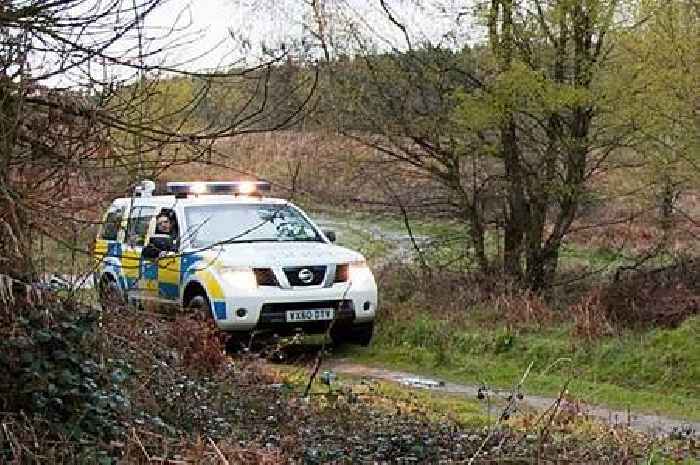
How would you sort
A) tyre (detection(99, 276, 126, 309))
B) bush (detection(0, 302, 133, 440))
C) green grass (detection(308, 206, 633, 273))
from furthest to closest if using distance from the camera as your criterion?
green grass (detection(308, 206, 633, 273))
tyre (detection(99, 276, 126, 309))
bush (detection(0, 302, 133, 440))

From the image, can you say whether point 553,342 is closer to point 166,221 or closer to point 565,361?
point 565,361

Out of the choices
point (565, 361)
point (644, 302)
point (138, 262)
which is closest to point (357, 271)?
point (565, 361)

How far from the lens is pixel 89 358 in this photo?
6.43 meters

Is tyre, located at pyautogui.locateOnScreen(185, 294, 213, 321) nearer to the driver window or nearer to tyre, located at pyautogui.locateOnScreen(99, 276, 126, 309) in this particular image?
the driver window

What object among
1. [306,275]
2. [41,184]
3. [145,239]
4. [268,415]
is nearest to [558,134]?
[306,275]

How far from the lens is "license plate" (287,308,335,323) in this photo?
11938 millimetres

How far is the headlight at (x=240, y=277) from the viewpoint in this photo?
11867 millimetres

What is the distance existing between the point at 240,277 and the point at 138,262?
12.1ft

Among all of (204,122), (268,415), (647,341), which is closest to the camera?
(204,122)

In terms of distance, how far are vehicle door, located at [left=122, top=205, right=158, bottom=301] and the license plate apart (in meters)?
1.53

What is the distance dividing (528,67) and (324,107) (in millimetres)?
2844

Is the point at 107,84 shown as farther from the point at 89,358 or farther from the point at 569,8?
the point at 569,8

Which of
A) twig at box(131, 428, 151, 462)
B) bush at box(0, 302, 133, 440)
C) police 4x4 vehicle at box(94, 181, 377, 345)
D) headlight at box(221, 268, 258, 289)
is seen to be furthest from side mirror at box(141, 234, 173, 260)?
headlight at box(221, 268, 258, 289)

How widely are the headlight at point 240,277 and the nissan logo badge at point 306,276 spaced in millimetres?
509
